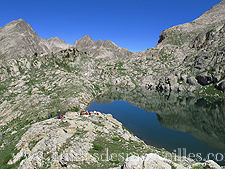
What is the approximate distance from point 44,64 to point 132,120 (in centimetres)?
7316

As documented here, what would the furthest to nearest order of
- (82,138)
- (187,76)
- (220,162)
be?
(187,76), (220,162), (82,138)

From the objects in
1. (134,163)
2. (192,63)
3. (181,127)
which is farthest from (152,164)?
(192,63)

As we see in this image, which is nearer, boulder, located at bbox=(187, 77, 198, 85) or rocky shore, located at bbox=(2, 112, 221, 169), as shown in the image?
rocky shore, located at bbox=(2, 112, 221, 169)

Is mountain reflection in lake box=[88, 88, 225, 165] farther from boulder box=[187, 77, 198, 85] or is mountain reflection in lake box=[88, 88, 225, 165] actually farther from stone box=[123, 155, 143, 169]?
boulder box=[187, 77, 198, 85]

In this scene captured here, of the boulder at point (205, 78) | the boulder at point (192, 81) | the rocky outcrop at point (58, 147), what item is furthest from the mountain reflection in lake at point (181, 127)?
the boulder at point (192, 81)

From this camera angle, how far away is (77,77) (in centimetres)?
9069

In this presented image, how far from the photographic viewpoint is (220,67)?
10688 centimetres

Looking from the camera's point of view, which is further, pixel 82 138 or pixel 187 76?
pixel 187 76

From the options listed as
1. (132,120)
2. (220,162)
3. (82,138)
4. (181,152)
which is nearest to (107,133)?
(82,138)

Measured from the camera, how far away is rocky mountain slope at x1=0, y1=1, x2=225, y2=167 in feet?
149

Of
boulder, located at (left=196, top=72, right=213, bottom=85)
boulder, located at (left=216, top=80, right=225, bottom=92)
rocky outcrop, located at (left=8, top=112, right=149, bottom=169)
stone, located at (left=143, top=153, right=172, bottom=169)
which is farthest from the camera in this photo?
boulder, located at (left=196, top=72, right=213, bottom=85)

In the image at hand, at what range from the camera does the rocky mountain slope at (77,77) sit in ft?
149

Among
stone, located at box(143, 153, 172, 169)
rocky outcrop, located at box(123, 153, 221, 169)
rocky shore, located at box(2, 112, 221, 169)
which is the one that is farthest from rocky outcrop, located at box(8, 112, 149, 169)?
stone, located at box(143, 153, 172, 169)

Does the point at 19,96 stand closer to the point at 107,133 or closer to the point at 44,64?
the point at 44,64
